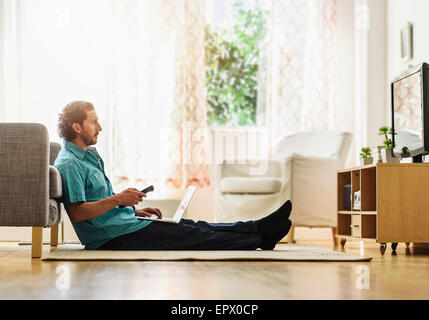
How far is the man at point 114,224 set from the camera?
9.81 ft

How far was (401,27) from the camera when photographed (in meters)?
5.33

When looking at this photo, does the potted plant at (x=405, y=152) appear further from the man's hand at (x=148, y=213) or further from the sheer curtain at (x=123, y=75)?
the sheer curtain at (x=123, y=75)

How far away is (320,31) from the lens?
241 inches

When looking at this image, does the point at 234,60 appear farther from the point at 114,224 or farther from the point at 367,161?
the point at 114,224

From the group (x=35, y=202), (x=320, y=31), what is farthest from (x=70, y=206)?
(x=320, y=31)

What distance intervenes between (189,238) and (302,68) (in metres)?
3.44

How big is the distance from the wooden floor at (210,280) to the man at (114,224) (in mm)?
354

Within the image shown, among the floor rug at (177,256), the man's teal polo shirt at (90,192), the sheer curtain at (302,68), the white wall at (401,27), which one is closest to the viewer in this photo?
the floor rug at (177,256)

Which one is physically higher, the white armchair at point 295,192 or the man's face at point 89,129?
the man's face at point 89,129

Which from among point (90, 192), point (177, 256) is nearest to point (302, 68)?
point (90, 192)

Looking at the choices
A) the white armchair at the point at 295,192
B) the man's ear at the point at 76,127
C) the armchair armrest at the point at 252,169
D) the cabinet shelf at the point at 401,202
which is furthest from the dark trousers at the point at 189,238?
the armchair armrest at the point at 252,169

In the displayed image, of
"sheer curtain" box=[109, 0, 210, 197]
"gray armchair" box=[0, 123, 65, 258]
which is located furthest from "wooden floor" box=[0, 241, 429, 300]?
"sheer curtain" box=[109, 0, 210, 197]

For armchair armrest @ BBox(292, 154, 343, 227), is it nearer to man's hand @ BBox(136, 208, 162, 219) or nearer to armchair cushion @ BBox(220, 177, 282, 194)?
armchair cushion @ BBox(220, 177, 282, 194)
